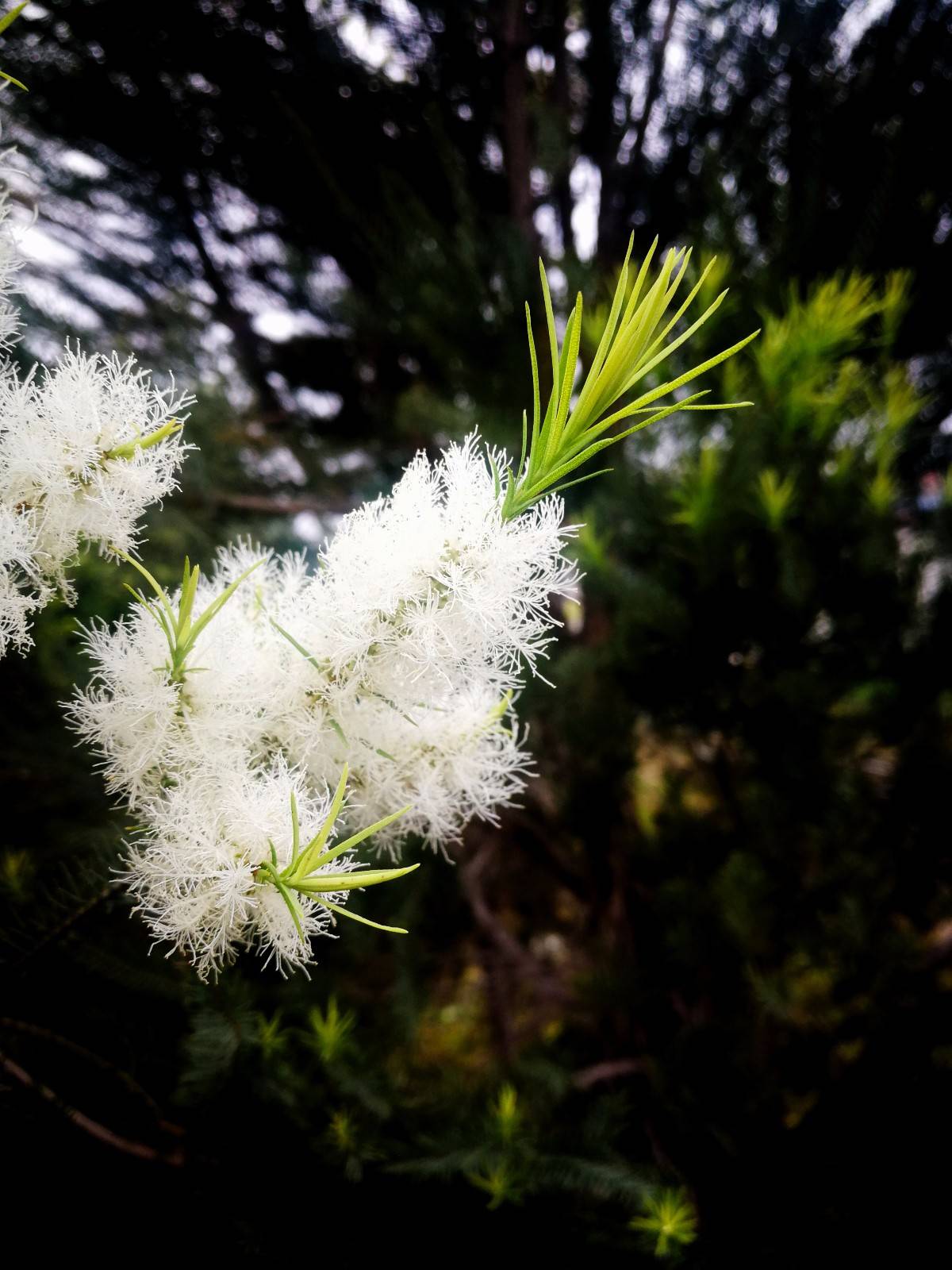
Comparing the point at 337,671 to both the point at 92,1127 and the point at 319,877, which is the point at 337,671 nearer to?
the point at 319,877

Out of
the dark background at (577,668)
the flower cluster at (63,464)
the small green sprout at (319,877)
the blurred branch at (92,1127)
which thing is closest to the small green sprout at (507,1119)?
the dark background at (577,668)

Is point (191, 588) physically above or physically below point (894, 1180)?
above

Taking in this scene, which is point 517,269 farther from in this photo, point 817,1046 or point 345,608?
point 817,1046

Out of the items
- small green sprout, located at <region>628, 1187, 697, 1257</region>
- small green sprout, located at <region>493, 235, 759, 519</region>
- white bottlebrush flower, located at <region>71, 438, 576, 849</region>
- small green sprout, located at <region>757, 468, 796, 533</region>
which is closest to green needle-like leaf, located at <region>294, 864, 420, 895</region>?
white bottlebrush flower, located at <region>71, 438, 576, 849</region>

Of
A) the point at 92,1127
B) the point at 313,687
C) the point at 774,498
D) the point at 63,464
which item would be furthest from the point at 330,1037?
the point at 774,498

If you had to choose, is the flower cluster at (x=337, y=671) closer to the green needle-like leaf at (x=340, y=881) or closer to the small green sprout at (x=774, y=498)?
the green needle-like leaf at (x=340, y=881)

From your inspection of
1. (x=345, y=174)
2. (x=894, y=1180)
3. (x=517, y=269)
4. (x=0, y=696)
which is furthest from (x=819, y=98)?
(x=894, y=1180)
